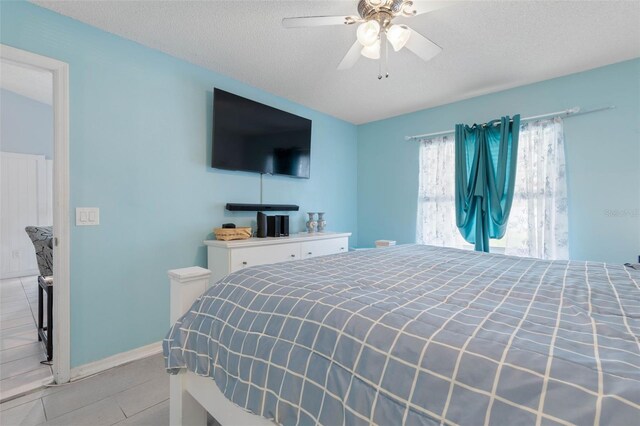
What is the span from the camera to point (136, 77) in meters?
2.13

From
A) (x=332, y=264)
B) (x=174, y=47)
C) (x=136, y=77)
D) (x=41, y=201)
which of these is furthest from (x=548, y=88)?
(x=41, y=201)

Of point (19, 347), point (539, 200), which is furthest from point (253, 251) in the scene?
point (539, 200)

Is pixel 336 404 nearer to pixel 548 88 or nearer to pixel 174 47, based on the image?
pixel 174 47

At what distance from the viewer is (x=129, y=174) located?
2.09 m

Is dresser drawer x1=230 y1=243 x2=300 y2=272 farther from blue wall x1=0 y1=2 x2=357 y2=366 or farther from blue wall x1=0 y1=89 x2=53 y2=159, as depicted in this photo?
blue wall x1=0 y1=89 x2=53 y2=159

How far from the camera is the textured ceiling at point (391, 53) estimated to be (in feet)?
5.74

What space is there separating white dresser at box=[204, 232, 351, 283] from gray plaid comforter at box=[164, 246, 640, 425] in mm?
1032

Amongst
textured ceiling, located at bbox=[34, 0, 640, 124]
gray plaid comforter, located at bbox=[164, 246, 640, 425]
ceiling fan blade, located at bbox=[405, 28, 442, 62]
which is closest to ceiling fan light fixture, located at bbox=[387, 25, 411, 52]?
ceiling fan blade, located at bbox=[405, 28, 442, 62]

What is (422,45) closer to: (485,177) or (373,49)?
(373,49)

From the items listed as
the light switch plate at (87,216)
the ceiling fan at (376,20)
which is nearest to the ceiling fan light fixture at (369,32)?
the ceiling fan at (376,20)

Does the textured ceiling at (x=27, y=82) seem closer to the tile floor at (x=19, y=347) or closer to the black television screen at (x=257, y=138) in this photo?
the black television screen at (x=257, y=138)

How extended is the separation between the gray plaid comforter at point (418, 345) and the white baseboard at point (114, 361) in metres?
1.21

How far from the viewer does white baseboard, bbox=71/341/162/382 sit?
1.85 m

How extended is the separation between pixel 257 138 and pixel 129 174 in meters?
1.16
